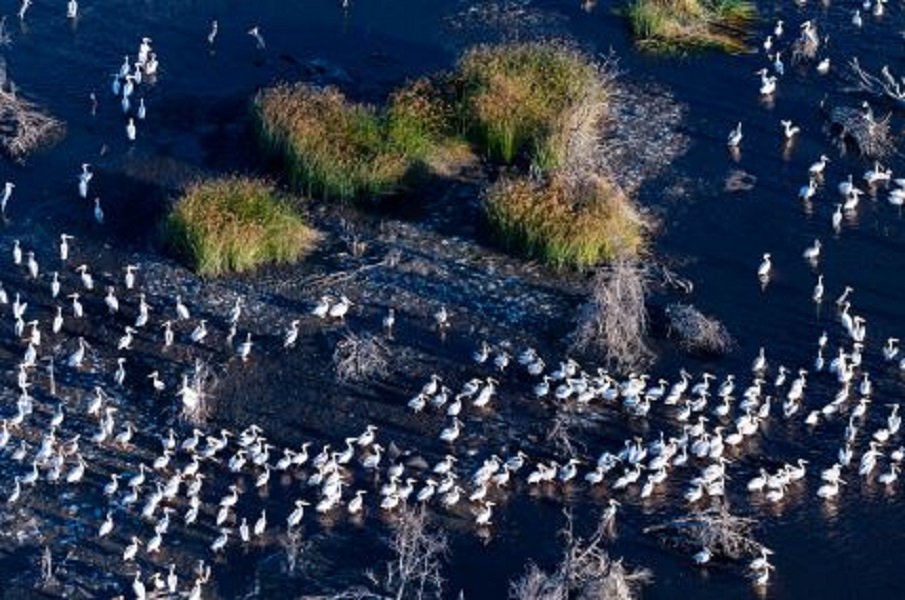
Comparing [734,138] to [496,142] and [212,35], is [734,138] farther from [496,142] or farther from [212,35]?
[212,35]

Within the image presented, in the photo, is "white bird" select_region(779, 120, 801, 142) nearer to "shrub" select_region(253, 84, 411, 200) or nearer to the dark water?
the dark water

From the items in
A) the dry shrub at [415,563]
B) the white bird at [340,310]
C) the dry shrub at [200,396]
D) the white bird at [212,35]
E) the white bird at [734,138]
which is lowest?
the dry shrub at [415,563]

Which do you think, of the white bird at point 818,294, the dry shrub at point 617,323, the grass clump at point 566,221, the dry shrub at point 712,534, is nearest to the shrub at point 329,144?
the grass clump at point 566,221

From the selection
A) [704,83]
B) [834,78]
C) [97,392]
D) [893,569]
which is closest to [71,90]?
[97,392]

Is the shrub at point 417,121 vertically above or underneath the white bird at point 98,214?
above

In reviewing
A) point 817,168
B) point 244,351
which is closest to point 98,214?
point 244,351

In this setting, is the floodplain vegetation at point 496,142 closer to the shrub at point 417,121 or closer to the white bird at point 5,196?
the shrub at point 417,121

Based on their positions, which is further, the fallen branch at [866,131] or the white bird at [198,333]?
the fallen branch at [866,131]
